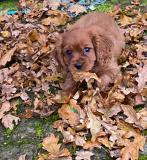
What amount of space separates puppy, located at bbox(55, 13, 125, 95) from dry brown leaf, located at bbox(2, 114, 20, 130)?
2.34 ft

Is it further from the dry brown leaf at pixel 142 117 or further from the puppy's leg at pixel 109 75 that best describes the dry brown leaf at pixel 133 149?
the puppy's leg at pixel 109 75

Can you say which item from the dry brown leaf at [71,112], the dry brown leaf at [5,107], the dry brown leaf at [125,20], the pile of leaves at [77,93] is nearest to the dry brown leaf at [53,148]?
the pile of leaves at [77,93]

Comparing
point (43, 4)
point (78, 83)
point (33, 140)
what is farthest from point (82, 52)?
point (43, 4)

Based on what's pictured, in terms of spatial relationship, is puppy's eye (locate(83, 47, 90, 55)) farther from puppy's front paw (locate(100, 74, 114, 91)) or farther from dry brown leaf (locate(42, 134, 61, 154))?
dry brown leaf (locate(42, 134, 61, 154))

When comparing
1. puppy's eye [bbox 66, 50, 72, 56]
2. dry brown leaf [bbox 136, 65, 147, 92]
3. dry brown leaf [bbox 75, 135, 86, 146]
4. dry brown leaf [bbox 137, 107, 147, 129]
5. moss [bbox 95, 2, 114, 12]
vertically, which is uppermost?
puppy's eye [bbox 66, 50, 72, 56]

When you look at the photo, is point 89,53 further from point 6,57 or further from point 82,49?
point 6,57

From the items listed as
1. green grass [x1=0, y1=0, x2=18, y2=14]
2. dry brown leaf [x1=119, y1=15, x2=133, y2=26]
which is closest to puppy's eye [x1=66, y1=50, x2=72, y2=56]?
dry brown leaf [x1=119, y1=15, x2=133, y2=26]

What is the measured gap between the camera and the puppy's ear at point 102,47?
5176mm

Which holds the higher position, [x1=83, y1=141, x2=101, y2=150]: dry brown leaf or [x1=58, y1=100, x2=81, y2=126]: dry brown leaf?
[x1=58, y1=100, x2=81, y2=126]: dry brown leaf

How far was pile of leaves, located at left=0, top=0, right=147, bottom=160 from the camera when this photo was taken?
14.4 feet

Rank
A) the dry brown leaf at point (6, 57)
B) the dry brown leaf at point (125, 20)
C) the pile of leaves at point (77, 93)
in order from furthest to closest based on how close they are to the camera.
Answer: the dry brown leaf at point (125, 20) → the dry brown leaf at point (6, 57) → the pile of leaves at point (77, 93)

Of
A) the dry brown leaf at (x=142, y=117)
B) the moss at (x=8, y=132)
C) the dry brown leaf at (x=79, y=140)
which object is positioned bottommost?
the moss at (x=8, y=132)

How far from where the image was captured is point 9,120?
16.0 ft

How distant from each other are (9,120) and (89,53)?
1194 millimetres
